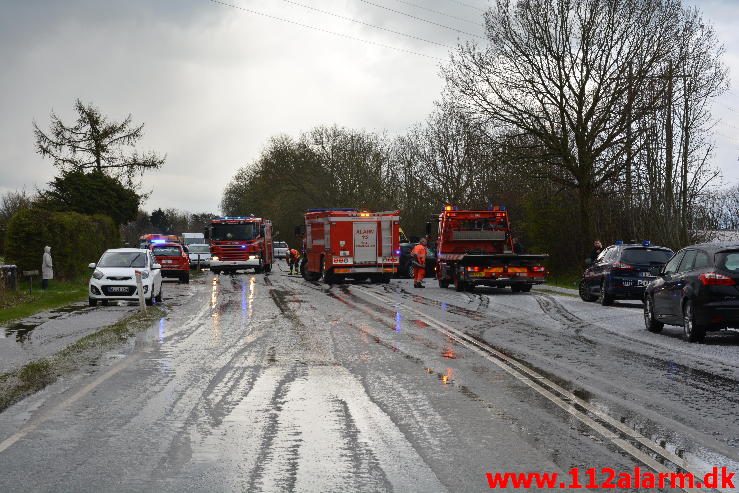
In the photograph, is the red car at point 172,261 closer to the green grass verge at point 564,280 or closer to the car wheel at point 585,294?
the green grass verge at point 564,280

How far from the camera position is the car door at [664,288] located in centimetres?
1747

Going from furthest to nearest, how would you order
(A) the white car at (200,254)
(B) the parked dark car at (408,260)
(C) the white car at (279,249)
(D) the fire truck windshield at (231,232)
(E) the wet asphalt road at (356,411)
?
(C) the white car at (279,249) → (A) the white car at (200,254) → (D) the fire truck windshield at (231,232) → (B) the parked dark car at (408,260) → (E) the wet asphalt road at (356,411)

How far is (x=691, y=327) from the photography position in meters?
16.1

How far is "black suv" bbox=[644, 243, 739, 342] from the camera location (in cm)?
1566

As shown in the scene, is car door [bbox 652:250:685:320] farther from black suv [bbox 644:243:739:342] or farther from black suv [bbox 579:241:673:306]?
black suv [bbox 579:241:673:306]

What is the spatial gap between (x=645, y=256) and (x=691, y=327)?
9.35 meters

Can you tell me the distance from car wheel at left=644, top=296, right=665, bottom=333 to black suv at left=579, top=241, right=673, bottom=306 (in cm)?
636

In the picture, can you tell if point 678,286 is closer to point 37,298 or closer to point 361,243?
point 37,298

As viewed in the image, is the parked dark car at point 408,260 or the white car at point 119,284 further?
the parked dark car at point 408,260

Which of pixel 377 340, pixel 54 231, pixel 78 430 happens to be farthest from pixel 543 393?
pixel 54 231

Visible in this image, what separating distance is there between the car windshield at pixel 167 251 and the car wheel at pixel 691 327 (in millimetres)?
31241

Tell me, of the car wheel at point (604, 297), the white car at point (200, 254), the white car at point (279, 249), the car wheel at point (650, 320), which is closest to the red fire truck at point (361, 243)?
the car wheel at point (604, 297)

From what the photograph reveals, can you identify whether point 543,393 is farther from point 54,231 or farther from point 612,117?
point 612,117

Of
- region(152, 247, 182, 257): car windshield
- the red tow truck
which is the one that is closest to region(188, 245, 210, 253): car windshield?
region(152, 247, 182, 257): car windshield
